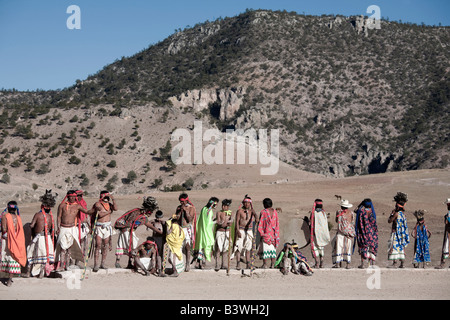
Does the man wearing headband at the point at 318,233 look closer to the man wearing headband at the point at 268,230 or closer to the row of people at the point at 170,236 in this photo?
the row of people at the point at 170,236

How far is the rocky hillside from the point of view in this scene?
65250 mm

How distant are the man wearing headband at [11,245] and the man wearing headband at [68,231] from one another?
3.16ft

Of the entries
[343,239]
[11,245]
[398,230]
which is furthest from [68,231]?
[398,230]

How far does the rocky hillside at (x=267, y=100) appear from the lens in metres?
65.2

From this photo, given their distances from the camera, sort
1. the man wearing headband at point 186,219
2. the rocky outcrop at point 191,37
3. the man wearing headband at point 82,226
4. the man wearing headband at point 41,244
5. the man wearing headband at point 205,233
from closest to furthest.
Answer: the man wearing headband at point 41,244 < the man wearing headband at point 82,226 < the man wearing headband at point 186,219 < the man wearing headband at point 205,233 < the rocky outcrop at point 191,37

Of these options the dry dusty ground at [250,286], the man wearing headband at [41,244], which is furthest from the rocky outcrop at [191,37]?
the man wearing headband at [41,244]

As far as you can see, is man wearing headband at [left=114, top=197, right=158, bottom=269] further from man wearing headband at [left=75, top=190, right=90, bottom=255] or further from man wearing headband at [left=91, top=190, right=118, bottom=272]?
man wearing headband at [left=75, top=190, right=90, bottom=255]

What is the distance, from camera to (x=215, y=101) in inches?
3649

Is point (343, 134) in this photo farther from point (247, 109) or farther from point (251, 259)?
point (251, 259)

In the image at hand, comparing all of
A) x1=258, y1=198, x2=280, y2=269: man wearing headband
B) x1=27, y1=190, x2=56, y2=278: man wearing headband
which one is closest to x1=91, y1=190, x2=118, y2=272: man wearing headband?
x1=27, y1=190, x2=56, y2=278: man wearing headband

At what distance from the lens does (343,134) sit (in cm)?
8644

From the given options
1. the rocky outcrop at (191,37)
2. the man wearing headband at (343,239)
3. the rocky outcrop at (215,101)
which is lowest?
the man wearing headband at (343,239)

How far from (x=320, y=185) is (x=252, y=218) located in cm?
3409

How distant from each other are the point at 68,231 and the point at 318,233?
6129 millimetres
